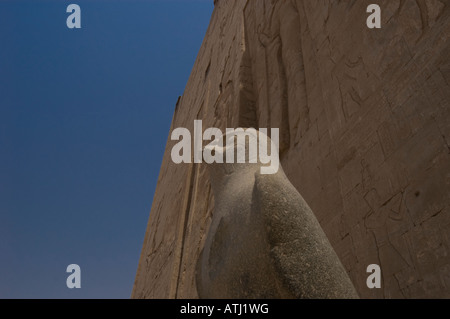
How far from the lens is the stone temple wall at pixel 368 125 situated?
2033mm

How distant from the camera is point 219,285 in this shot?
111cm

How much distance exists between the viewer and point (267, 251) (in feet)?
3.35

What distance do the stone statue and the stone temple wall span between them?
3.64ft

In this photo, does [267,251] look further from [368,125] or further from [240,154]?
[368,125]

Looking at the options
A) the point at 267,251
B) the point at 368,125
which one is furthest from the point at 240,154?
the point at 368,125

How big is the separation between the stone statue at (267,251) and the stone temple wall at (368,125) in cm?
111

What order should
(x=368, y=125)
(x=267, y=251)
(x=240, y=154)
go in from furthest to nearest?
(x=368, y=125) → (x=240, y=154) → (x=267, y=251)

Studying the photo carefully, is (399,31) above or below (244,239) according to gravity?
above

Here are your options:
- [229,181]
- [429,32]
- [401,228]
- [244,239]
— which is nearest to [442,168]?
[401,228]

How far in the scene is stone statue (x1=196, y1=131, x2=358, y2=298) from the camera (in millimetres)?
990

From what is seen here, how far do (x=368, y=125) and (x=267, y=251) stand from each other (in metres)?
1.92
